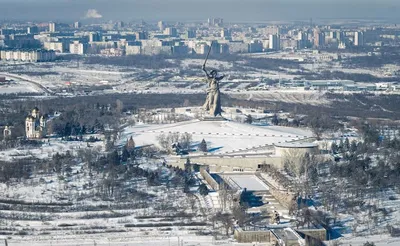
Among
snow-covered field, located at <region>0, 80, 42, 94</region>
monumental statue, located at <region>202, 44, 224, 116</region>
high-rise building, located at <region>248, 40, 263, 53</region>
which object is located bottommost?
high-rise building, located at <region>248, 40, 263, 53</region>

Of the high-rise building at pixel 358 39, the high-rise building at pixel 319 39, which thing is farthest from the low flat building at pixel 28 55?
the high-rise building at pixel 358 39

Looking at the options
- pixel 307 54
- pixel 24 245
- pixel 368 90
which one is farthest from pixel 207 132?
pixel 307 54

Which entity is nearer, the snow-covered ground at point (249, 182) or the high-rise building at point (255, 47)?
the snow-covered ground at point (249, 182)

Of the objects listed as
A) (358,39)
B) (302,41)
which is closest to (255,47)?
(302,41)

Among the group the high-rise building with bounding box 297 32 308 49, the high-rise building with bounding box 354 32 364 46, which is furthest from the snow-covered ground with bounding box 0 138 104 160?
the high-rise building with bounding box 354 32 364 46

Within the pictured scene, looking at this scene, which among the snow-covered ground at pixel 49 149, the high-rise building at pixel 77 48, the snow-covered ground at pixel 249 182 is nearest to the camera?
the snow-covered ground at pixel 249 182

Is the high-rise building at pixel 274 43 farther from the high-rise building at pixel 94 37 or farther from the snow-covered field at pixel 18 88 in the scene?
the snow-covered field at pixel 18 88

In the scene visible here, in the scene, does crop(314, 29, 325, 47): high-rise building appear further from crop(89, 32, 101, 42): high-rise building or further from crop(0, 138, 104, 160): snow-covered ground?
crop(0, 138, 104, 160): snow-covered ground
